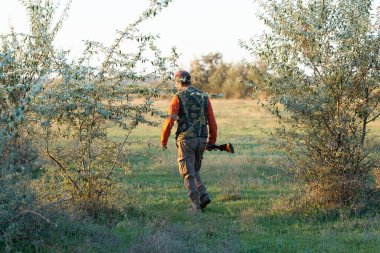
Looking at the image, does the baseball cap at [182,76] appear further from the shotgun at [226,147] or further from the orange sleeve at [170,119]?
the shotgun at [226,147]

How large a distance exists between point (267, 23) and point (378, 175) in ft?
Answer: 10.1

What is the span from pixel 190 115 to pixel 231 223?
1862 millimetres

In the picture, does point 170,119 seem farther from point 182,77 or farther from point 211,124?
point 211,124

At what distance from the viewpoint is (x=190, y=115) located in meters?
9.94

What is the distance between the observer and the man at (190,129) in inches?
388

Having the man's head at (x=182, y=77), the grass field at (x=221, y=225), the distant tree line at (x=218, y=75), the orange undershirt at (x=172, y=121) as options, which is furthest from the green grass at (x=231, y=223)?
the distant tree line at (x=218, y=75)

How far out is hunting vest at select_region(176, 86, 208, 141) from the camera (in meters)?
9.87

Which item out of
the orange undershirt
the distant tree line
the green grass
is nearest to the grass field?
the green grass

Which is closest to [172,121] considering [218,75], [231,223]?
[231,223]

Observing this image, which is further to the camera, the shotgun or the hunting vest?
the shotgun

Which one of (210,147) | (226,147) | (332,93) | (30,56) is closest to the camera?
(30,56)

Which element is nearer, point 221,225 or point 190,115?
point 221,225

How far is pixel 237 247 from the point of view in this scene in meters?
7.41

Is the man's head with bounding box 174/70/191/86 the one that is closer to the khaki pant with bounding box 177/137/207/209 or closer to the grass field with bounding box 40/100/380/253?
the khaki pant with bounding box 177/137/207/209
